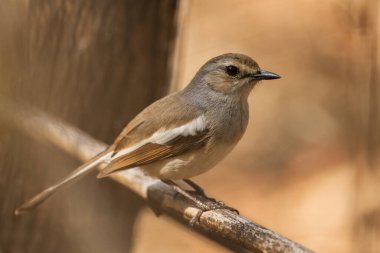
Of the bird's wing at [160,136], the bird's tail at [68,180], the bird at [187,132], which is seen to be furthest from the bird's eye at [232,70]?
the bird's tail at [68,180]

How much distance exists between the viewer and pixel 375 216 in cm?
618

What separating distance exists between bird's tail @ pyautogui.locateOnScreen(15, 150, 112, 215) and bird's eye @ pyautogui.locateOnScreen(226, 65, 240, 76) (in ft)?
3.36

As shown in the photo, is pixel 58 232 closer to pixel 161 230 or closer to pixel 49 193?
pixel 49 193

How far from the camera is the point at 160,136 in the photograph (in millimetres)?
4992

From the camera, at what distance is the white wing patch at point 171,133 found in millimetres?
4949

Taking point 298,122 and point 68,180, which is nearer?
point 68,180

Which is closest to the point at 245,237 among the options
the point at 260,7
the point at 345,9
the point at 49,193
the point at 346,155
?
the point at 49,193

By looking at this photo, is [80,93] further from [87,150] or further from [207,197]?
[207,197]

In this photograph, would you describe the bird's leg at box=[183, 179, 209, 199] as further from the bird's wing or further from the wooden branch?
the bird's wing

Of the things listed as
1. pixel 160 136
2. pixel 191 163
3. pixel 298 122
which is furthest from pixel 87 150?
pixel 298 122

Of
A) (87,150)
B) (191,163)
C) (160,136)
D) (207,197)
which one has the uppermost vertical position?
(160,136)

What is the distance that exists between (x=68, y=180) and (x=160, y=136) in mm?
703

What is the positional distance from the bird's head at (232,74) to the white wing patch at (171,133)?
337 mm

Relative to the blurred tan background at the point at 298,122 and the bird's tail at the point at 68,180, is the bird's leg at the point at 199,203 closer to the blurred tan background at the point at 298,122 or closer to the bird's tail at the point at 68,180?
the bird's tail at the point at 68,180
